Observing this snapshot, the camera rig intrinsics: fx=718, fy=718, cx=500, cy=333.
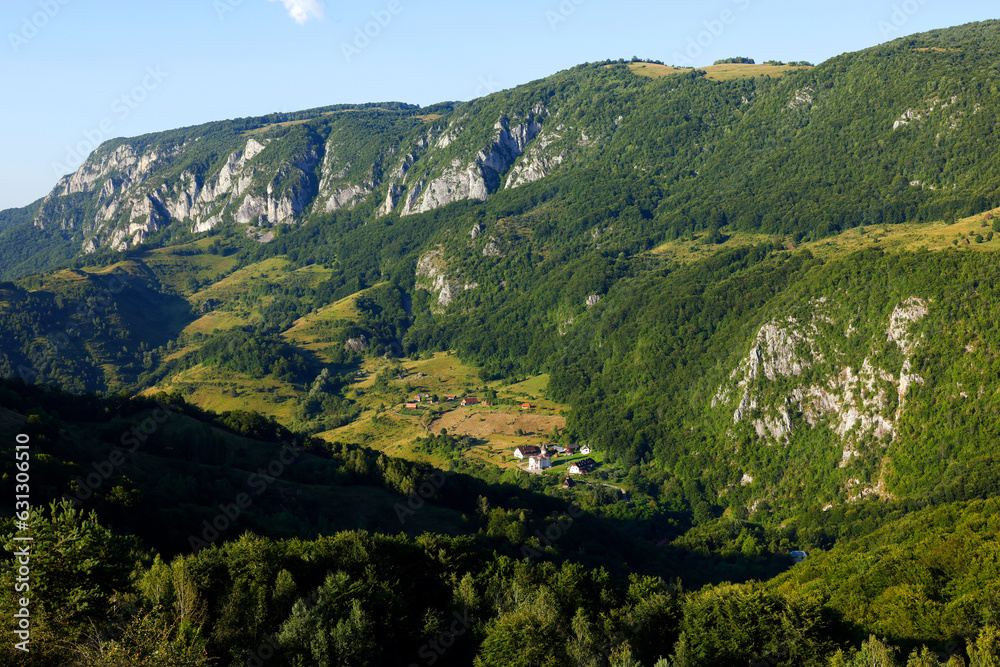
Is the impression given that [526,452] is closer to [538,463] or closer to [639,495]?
[538,463]

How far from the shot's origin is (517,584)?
146ft

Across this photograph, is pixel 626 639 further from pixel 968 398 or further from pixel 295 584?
pixel 968 398

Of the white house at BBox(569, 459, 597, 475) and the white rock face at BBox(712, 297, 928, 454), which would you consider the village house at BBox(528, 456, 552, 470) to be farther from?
the white rock face at BBox(712, 297, 928, 454)

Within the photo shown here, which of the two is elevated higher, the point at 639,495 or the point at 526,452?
the point at 526,452

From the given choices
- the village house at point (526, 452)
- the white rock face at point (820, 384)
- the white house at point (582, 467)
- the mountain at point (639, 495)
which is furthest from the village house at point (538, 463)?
the white rock face at point (820, 384)

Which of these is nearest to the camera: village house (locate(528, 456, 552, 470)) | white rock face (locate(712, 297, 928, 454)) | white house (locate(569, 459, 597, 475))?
white rock face (locate(712, 297, 928, 454))

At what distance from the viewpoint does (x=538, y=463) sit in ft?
473

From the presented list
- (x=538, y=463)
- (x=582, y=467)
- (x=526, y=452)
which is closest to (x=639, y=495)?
(x=582, y=467)

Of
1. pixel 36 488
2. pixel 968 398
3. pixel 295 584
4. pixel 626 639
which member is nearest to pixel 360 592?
pixel 295 584

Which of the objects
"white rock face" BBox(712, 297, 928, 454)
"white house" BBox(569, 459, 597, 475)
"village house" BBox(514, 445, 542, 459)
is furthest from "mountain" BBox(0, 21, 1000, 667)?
"village house" BBox(514, 445, 542, 459)

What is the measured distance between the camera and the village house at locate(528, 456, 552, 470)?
143625 millimetres

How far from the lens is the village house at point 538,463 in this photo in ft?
471

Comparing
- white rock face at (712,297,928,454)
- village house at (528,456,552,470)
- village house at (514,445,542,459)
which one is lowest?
village house at (528,456,552,470)

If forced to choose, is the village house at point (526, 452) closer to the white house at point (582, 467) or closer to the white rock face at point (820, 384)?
the white house at point (582, 467)
